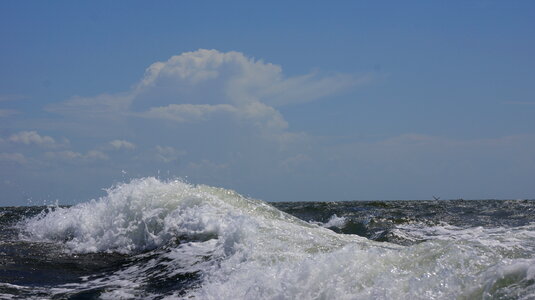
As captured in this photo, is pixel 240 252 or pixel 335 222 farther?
pixel 335 222

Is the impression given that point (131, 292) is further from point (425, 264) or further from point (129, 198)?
point (129, 198)

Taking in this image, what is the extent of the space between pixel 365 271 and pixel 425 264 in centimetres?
68

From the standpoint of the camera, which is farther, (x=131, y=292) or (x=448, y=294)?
(x=131, y=292)

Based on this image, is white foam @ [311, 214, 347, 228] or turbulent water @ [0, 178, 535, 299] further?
white foam @ [311, 214, 347, 228]

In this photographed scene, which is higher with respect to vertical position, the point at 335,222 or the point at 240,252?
the point at 335,222

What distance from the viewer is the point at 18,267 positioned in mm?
9242

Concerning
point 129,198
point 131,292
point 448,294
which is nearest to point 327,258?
point 448,294

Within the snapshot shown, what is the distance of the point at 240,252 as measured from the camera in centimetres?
822

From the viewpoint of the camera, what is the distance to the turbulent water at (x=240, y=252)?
5770mm

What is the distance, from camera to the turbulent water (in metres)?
5.77

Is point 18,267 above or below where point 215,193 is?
below

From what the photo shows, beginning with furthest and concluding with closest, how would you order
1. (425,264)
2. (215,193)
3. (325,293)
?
(215,193) → (425,264) → (325,293)

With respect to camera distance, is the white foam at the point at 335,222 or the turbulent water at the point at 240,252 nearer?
the turbulent water at the point at 240,252

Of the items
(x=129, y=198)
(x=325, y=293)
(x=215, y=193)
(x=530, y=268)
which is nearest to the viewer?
(x=530, y=268)
